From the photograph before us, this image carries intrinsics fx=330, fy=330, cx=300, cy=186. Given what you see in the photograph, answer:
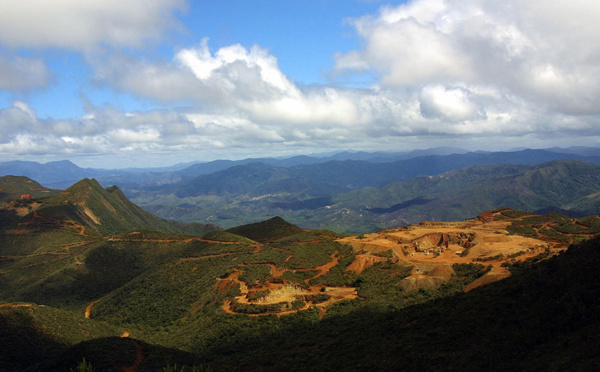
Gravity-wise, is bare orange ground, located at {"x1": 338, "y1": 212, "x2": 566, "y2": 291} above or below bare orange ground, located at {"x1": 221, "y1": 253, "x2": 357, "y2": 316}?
above

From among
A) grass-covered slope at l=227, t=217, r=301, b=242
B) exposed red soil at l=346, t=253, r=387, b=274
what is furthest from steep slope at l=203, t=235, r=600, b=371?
grass-covered slope at l=227, t=217, r=301, b=242

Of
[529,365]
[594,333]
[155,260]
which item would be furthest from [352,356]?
[155,260]

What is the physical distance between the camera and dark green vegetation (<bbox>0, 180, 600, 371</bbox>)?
29672 mm

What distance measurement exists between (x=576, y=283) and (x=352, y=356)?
23.9m

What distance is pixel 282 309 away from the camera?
65.6 meters

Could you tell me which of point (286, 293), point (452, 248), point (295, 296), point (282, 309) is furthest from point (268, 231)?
point (452, 248)

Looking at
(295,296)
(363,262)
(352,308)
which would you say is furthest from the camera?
(363,262)

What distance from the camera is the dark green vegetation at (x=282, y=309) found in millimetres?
29672

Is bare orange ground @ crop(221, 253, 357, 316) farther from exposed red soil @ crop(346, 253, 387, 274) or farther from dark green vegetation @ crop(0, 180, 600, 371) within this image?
exposed red soil @ crop(346, 253, 387, 274)

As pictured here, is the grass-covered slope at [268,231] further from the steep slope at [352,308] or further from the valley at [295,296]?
the valley at [295,296]

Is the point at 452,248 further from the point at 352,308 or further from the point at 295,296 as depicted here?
the point at 295,296

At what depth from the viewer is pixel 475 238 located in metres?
80.2

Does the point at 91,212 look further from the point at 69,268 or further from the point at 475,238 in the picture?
the point at 475,238

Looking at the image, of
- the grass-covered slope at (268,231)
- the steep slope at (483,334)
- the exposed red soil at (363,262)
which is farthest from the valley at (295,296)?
the grass-covered slope at (268,231)
